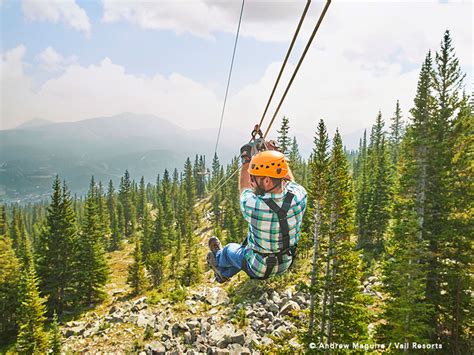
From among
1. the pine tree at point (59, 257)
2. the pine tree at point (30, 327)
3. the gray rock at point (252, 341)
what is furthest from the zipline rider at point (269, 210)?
the pine tree at point (59, 257)

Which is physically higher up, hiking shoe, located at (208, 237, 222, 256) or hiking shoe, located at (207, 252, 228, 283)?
hiking shoe, located at (208, 237, 222, 256)

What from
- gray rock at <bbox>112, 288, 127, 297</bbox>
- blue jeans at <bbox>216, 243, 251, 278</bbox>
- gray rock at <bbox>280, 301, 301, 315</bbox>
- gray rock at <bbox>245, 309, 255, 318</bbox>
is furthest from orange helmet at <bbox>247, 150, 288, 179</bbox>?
gray rock at <bbox>112, 288, 127, 297</bbox>

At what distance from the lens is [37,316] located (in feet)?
86.1

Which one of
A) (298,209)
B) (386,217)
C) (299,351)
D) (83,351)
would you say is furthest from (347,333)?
(386,217)

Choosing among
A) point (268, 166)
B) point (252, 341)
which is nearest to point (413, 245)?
point (252, 341)

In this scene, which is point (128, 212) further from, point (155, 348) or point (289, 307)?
point (289, 307)

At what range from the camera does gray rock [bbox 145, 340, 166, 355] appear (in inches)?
795

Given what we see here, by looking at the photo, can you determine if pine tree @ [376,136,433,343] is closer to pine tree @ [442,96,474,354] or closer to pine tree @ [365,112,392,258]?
pine tree @ [442,96,474,354]

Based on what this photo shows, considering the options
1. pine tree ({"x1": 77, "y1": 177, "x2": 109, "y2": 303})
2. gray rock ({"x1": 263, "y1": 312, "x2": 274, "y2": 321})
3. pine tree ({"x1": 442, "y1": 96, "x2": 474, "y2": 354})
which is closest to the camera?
pine tree ({"x1": 442, "y1": 96, "x2": 474, "y2": 354})

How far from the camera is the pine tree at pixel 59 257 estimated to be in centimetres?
3753

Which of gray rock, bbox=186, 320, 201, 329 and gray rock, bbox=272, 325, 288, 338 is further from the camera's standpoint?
gray rock, bbox=186, 320, 201, 329

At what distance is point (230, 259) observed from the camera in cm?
604

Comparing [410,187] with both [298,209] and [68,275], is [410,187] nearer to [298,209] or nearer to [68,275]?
[298,209]

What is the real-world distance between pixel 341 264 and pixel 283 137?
2477 cm
